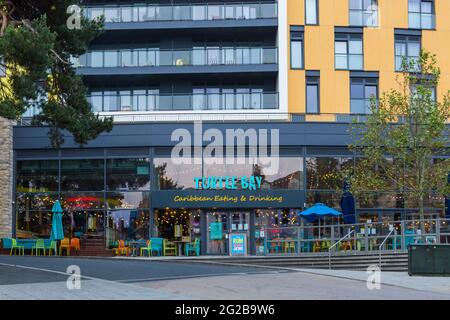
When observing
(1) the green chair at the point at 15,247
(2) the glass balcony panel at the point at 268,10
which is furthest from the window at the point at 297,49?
(1) the green chair at the point at 15,247

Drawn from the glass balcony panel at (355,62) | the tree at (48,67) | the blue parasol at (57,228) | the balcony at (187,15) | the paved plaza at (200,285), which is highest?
the balcony at (187,15)

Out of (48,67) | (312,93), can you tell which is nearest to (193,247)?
(312,93)

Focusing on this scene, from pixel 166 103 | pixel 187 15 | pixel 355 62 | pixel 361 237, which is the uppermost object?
pixel 187 15

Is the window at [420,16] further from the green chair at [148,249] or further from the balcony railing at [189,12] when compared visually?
the green chair at [148,249]

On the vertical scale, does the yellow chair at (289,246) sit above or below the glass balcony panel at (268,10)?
below

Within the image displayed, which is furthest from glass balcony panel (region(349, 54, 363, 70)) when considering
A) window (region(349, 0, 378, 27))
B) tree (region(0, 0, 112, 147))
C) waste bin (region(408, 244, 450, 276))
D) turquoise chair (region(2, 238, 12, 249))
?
turquoise chair (region(2, 238, 12, 249))

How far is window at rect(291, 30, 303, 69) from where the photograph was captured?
34.8 meters

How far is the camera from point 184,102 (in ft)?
112

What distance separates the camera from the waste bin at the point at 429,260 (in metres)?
19.8

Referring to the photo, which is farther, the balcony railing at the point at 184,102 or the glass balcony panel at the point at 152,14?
the glass balcony panel at the point at 152,14

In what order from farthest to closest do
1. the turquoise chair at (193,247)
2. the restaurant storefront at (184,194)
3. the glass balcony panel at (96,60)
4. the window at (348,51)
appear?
the window at (348,51) → the glass balcony panel at (96,60) → the restaurant storefront at (184,194) → the turquoise chair at (193,247)

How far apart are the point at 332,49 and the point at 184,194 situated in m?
10.0

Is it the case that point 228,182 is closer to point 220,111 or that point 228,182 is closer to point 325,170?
point 220,111
